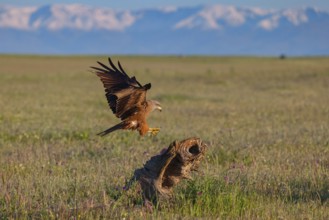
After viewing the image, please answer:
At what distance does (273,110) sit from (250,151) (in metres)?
9.63

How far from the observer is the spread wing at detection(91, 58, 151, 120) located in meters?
7.61

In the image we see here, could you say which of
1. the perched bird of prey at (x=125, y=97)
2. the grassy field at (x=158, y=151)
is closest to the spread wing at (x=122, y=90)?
the perched bird of prey at (x=125, y=97)

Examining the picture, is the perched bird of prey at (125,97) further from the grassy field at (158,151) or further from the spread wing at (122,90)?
the grassy field at (158,151)

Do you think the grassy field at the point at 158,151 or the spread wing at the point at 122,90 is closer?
the grassy field at the point at 158,151

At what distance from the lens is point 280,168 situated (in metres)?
8.94

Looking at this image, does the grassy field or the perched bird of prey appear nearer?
the grassy field

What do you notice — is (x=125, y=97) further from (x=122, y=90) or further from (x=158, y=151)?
(x=158, y=151)

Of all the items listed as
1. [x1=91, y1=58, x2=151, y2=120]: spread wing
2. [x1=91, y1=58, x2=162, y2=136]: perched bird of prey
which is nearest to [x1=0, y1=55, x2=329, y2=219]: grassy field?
[x1=91, y1=58, x2=162, y2=136]: perched bird of prey

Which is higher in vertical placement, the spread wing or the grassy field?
the spread wing

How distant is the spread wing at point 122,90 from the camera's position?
7.61 metres

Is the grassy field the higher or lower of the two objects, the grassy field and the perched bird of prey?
the lower

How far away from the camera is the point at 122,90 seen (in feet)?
25.0

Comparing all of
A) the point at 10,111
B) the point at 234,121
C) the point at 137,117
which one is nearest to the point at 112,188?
the point at 137,117

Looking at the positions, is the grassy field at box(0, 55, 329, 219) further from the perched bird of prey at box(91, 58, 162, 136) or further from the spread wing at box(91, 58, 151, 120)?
the spread wing at box(91, 58, 151, 120)
